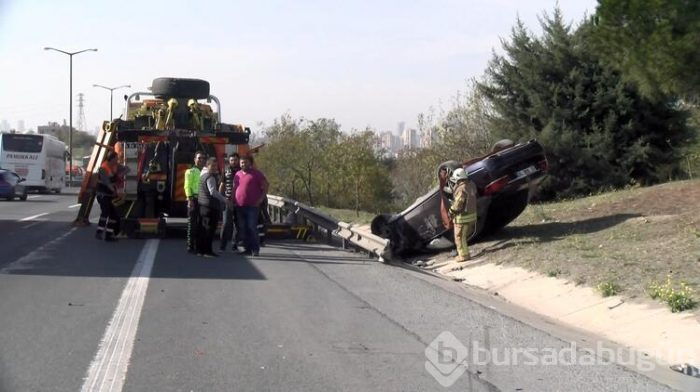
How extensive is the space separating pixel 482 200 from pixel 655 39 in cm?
365

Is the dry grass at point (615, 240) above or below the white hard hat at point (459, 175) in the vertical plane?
below

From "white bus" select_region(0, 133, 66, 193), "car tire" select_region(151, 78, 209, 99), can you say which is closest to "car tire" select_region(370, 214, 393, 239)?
"car tire" select_region(151, 78, 209, 99)

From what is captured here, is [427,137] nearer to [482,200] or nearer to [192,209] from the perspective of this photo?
[482,200]

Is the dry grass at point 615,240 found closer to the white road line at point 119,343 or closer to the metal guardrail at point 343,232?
the metal guardrail at point 343,232

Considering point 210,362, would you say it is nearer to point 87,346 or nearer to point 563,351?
point 87,346

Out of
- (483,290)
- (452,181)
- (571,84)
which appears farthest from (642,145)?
(483,290)

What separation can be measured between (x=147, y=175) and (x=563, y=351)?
1154cm

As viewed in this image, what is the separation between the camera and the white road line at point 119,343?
618cm

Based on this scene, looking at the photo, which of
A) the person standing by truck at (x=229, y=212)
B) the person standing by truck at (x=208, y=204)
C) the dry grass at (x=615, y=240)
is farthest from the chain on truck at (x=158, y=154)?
the dry grass at (x=615, y=240)

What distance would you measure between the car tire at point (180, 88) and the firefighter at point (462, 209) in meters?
8.18

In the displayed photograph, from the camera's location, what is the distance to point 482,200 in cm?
1373

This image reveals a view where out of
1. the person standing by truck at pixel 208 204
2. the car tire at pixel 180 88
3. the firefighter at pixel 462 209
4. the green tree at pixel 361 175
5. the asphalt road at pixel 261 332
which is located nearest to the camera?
the asphalt road at pixel 261 332

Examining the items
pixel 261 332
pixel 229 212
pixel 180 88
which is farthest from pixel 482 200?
pixel 180 88

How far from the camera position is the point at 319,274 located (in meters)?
12.2
